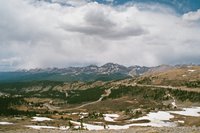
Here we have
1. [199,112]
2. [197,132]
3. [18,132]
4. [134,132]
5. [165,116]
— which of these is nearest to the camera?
[197,132]

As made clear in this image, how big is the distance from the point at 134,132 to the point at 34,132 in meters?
14.3

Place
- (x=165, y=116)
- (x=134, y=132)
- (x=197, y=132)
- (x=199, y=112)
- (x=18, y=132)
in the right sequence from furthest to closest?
1. (x=199, y=112)
2. (x=165, y=116)
3. (x=18, y=132)
4. (x=134, y=132)
5. (x=197, y=132)

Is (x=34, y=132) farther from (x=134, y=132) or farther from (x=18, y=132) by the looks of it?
(x=134, y=132)

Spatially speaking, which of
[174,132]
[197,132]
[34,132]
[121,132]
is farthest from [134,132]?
[34,132]

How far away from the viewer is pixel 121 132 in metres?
46.6

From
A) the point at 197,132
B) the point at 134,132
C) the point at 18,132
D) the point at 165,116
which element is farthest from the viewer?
the point at 165,116

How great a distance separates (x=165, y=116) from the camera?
153m

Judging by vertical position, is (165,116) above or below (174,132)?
below

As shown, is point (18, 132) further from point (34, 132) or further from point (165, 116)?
point (165, 116)

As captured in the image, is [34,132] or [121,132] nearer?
[121,132]

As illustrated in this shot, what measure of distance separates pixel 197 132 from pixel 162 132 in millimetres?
4196

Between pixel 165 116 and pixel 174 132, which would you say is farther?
pixel 165 116

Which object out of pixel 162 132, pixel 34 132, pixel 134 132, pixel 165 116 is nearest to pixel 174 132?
pixel 162 132

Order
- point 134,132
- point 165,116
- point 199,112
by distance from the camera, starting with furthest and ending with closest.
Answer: point 199,112 → point 165,116 → point 134,132
